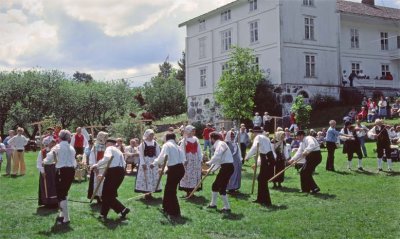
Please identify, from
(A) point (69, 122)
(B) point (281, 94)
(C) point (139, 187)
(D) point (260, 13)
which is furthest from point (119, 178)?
(A) point (69, 122)

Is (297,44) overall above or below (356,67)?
above

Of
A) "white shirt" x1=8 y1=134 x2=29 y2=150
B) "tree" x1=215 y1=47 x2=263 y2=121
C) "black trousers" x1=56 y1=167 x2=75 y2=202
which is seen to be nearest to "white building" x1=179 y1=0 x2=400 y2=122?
"tree" x1=215 y1=47 x2=263 y2=121

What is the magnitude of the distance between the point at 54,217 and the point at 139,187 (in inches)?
116

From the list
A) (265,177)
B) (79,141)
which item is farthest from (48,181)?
(79,141)

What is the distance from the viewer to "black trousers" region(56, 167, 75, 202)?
10.0 m

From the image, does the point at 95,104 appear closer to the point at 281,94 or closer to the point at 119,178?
the point at 281,94

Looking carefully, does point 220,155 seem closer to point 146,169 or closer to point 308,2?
point 146,169

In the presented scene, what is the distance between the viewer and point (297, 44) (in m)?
37.5

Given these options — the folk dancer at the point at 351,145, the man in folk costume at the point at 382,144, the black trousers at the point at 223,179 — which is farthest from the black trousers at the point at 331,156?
the black trousers at the point at 223,179

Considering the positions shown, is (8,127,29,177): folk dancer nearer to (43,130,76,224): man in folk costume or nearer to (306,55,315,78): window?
(43,130,76,224): man in folk costume

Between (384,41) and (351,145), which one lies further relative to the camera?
(384,41)

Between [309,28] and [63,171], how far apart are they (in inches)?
1252

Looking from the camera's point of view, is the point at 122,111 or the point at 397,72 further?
the point at 122,111

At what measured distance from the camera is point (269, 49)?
37500 millimetres
